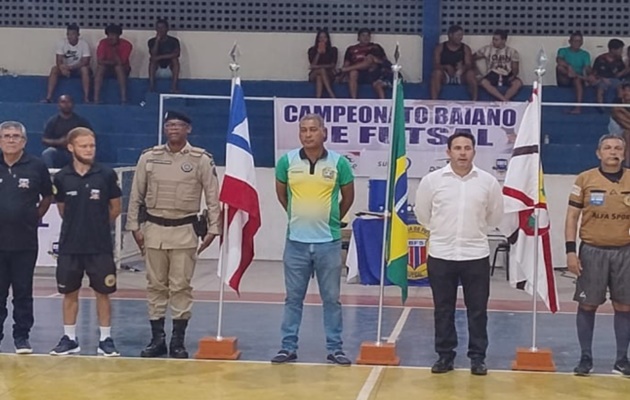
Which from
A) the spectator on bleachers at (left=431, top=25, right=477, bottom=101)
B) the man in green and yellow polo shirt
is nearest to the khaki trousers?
the man in green and yellow polo shirt

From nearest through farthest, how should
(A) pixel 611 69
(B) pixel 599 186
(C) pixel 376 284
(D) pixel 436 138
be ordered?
(B) pixel 599 186 < (C) pixel 376 284 < (D) pixel 436 138 < (A) pixel 611 69

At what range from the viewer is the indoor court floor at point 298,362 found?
8445 millimetres

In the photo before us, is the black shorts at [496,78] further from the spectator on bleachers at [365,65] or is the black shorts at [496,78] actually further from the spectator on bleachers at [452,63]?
the spectator on bleachers at [365,65]

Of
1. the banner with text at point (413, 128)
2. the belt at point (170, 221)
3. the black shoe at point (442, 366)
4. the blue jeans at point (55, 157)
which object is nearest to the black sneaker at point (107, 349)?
the belt at point (170, 221)

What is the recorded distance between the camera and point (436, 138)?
653 inches

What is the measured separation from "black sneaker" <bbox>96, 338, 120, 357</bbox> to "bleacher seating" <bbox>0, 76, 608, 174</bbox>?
847cm

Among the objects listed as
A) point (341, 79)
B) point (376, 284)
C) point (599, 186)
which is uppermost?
point (341, 79)

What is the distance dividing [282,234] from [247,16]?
5.11 m

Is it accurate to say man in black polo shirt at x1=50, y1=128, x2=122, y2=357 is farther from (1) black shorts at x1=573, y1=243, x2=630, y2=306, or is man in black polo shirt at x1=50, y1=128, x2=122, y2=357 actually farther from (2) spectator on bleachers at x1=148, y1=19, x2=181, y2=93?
(2) spectator on bleachers at x1=148, y1=19, x2=181, y2=93

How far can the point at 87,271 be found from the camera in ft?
31.3

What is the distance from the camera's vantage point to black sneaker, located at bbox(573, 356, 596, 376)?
9125 millimetres

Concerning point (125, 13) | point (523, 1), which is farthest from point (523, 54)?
point (125, 13)

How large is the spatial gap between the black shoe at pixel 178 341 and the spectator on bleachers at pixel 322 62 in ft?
33.3

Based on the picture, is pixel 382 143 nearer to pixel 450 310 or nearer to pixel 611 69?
pixel 611 69
